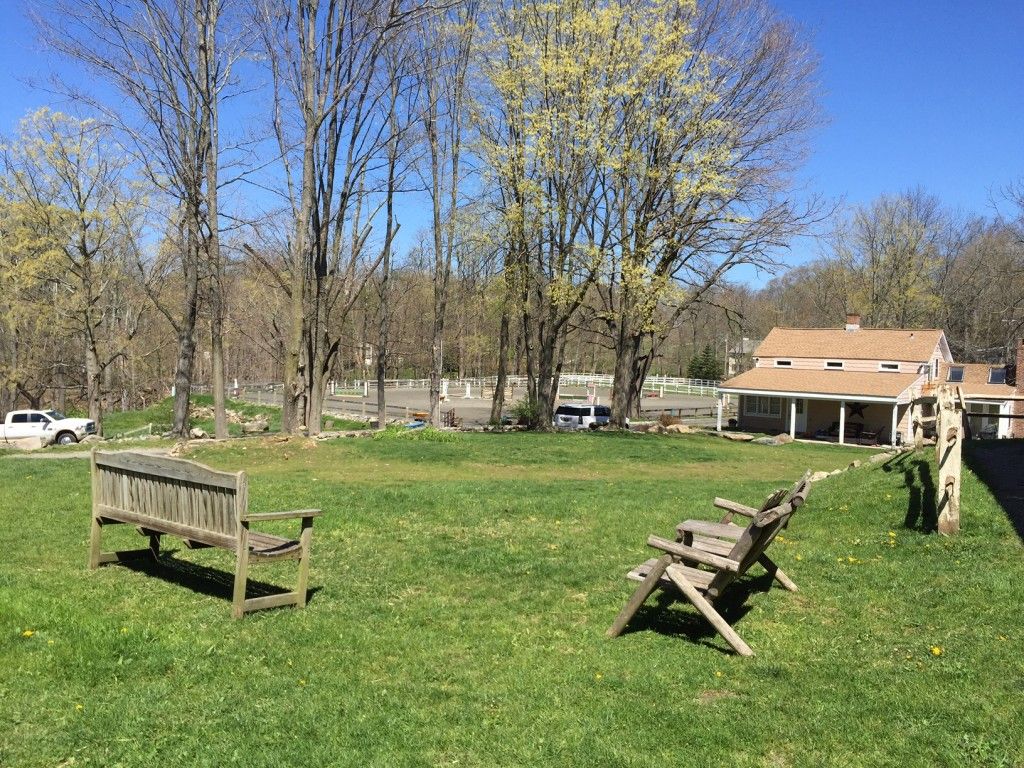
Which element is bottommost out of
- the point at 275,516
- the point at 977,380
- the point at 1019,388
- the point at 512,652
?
the point at 512,652

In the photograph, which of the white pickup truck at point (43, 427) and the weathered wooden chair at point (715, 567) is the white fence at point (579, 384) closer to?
the white pickup truck at point (43, 427)

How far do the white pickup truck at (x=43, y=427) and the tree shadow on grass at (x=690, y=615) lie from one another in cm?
2611

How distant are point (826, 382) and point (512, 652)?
118 ft

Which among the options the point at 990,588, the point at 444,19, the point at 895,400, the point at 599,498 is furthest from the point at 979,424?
the point at 990,588

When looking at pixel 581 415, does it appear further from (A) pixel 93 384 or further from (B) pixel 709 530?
(B) pixel 709 530

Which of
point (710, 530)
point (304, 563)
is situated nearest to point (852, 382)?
point (710, 530)

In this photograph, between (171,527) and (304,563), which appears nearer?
(304,563)

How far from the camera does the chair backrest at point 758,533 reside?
5.06m

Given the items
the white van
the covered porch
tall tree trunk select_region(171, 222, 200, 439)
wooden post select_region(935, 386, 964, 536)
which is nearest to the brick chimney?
the covered porch

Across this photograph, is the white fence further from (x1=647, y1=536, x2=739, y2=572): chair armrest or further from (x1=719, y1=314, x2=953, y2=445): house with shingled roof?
(x1=647, y1=536, x2=739, y2=572): chair armrest

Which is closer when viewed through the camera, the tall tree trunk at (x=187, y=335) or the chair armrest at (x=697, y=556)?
the chair armrest at (x=697, y=556)

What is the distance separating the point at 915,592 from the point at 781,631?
4.92ft

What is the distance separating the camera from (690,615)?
20.0 ft

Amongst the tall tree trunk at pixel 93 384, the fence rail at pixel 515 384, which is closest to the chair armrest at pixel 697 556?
the tall tree trunk at pixel 93 384
